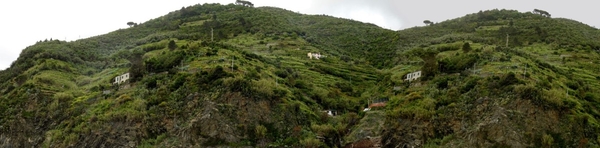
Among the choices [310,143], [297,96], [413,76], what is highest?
[413,76]

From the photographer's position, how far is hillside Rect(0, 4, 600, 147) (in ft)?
159

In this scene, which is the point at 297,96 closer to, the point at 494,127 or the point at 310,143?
the point at 310,143

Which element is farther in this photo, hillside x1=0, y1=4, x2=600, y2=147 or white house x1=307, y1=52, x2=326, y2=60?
white house x1=307, y1=52, x2=326, y2=60

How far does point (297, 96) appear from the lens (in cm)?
6262

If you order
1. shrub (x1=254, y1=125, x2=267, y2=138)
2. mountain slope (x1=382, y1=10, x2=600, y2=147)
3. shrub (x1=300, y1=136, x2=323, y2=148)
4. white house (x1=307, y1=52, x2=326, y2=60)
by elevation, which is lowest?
shrub (x1=300, y1=136, x2=323, y2=148)

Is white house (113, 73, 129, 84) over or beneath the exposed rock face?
over

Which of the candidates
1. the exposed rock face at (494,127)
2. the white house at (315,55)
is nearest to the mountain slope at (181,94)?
the white house at (315,55)

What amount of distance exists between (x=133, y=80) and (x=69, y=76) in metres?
15.1

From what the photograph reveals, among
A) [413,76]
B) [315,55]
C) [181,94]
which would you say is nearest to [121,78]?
[181,94]

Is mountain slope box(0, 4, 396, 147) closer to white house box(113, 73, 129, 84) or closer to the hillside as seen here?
the hillside

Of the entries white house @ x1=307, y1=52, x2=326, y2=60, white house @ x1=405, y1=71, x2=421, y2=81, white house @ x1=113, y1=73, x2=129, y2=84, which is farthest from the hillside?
white house @ x1=307, y1=52, x2=326, y2=60

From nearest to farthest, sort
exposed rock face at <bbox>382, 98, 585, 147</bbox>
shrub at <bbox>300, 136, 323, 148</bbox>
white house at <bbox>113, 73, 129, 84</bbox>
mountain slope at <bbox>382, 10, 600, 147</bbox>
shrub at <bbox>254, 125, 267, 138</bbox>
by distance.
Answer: exposed rock face at <bbox>382, 98, 585, 147</bbox>
mountain slope at <bbox>382, 10, 600, 147</bbox>
shrub at <bbox>300, 136, 323, 148</bbox>
shrub at <bbox>254, 125, 267, 138</bbox>
white house at <bbox>113, 73, 129, 84</bbox>

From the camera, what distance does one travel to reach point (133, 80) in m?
65.6

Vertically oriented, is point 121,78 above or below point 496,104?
above
